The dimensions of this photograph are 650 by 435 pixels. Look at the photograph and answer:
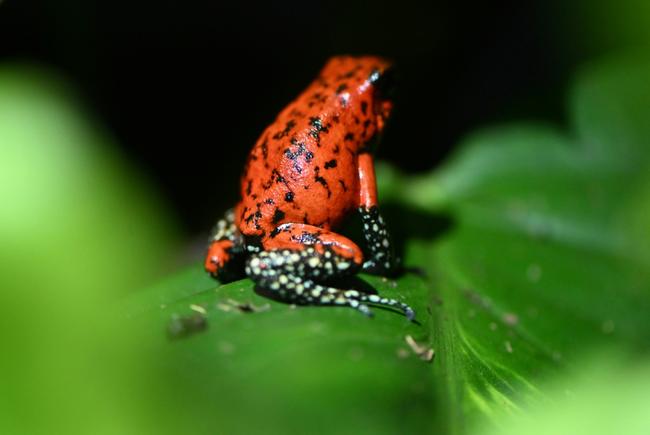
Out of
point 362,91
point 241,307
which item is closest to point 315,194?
point 362,91

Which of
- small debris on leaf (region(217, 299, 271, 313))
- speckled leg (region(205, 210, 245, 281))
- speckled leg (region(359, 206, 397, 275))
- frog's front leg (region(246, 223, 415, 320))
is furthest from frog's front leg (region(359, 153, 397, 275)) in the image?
small debris on leaf (region(217, 299, 271, 313))

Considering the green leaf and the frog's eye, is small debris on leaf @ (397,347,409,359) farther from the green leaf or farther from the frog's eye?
the frog's eye

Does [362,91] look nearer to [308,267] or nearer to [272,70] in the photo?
[308,267]

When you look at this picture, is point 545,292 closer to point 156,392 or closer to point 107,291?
point 156,392

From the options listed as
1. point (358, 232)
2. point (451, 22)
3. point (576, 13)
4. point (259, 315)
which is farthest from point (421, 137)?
point (259, 315)

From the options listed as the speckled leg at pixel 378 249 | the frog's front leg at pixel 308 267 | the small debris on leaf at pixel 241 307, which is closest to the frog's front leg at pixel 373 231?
the speckled leg at pixel 378 249

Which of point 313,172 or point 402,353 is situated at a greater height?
point 313,172
